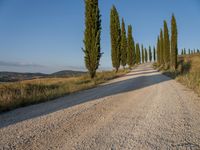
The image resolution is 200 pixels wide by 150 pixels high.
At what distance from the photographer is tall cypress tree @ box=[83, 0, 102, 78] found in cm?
2258

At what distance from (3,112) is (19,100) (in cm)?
158

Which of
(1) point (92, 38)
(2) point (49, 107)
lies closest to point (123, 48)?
(1) point (92, 38)

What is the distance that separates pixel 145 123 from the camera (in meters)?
5.14

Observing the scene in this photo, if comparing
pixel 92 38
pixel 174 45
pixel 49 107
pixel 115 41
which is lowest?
pixel 49 107

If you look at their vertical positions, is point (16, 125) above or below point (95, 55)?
below

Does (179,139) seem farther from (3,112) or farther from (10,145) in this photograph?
(3,112)

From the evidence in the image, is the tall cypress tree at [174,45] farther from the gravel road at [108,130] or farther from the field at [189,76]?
the gravel road at [108,130]

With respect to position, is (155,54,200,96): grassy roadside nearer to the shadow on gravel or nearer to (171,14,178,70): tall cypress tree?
(171,14,178,70): tall cypress tree

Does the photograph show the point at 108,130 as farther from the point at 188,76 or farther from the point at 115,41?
the point at 115,41

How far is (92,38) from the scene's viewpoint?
22.7 metres

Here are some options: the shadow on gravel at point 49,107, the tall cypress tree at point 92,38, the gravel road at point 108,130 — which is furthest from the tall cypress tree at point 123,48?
the gravel road at point 108,130

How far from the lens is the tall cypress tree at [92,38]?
2258cm

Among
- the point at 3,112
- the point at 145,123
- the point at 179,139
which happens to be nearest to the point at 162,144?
the point at 179,139

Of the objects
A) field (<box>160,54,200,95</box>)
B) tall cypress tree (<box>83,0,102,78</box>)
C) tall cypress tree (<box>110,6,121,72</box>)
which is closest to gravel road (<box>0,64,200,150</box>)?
field (<box>160,54,200,95</box>)
